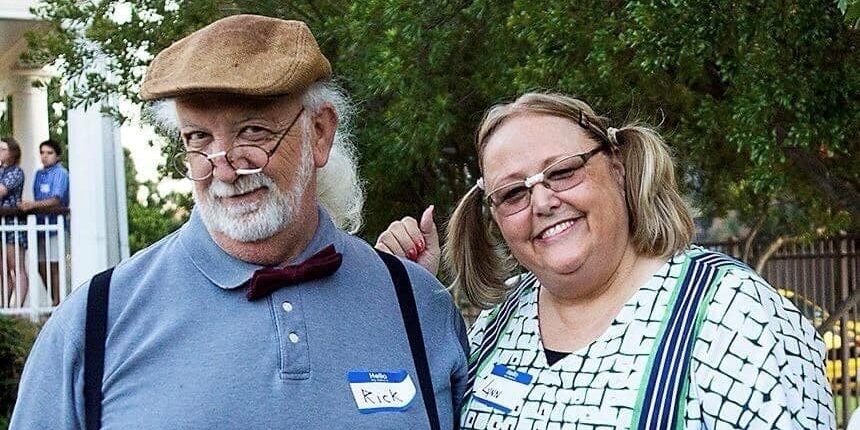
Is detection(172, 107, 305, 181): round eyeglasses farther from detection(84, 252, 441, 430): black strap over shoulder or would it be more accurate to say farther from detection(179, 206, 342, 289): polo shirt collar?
detection(84, 252, 441, 430): black strap over shoulder

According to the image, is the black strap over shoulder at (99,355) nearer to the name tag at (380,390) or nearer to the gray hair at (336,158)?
the name tag at (380,390)

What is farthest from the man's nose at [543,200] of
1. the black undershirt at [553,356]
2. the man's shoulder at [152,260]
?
the man's shoulder at [152,260]

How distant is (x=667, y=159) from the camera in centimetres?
296

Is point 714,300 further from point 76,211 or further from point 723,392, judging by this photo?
point 76,211

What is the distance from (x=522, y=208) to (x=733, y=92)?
10.6 feet

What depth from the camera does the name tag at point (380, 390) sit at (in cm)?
283

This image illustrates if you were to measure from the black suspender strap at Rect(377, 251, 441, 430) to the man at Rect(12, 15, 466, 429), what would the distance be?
0.02m

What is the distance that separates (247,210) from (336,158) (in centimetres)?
51

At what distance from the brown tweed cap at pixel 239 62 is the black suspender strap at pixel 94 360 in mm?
504

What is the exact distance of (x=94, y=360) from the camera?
272 cm

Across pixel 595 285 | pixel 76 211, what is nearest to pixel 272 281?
pixel 595 285

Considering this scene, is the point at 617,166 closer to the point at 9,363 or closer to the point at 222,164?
the point at 222,164

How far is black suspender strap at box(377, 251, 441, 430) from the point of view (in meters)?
2.97

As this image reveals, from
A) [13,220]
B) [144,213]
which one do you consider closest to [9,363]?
[13,220]
